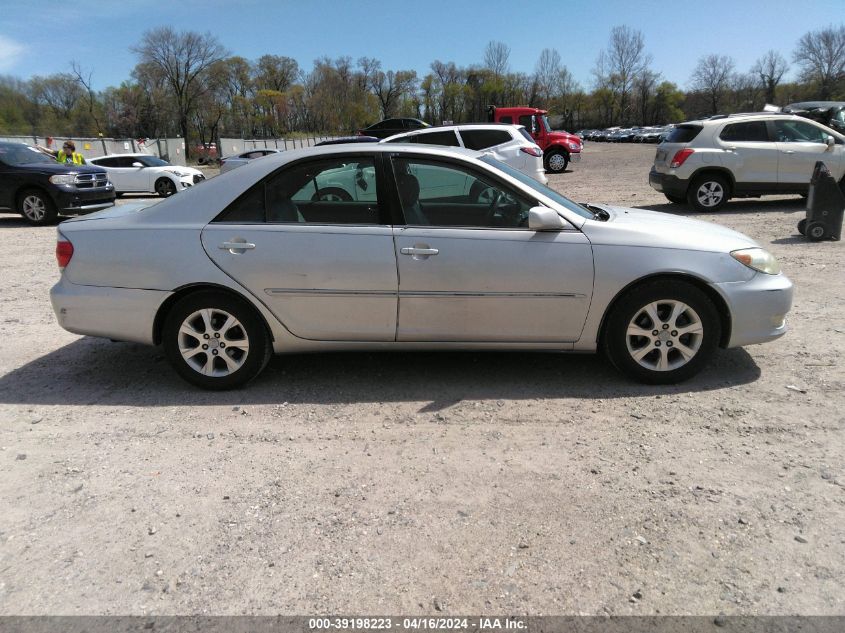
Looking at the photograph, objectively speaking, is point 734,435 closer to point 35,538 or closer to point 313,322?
point 313,322

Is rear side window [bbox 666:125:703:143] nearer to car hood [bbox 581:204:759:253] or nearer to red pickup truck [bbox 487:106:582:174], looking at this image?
car hood [bbox 581:204:759:253]

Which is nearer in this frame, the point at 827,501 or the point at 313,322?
the point at 827,501

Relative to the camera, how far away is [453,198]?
164 inches

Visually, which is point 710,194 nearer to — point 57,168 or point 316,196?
point 316,196

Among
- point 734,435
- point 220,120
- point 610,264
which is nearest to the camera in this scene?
point 734,435

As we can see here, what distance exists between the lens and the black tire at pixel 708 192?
11.8m

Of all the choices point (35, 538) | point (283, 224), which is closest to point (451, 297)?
point (283, 224)

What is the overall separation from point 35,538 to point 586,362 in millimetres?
3551

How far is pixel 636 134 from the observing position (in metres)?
75.2

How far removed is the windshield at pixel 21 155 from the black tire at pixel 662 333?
535 inches

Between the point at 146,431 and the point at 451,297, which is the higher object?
the point at 451,297

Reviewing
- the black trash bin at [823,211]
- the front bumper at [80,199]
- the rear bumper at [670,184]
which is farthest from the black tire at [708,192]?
the front bumper at [80,199]

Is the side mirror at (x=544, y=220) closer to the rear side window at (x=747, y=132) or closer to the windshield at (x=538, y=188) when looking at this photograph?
the windshield at (x=538, y=188)

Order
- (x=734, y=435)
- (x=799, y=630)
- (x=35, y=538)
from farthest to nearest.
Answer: (x=734, y=435)
(x=35, y=538)
(x=799, y=630)
